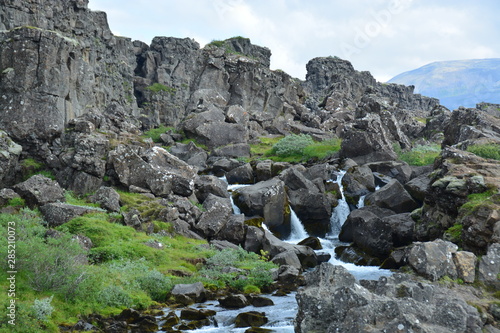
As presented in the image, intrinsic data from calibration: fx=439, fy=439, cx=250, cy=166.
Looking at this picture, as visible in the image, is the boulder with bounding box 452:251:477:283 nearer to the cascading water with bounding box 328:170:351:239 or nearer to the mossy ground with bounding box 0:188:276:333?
the mossy ground with bounding box 0:188:276:333

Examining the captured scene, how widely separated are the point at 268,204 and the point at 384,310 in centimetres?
2646

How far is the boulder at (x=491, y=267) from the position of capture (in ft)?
63.3

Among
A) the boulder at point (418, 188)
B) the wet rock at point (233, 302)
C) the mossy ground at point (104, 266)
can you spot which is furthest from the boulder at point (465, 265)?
the boulder at point (418, 188)

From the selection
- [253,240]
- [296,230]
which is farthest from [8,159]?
[296,230]

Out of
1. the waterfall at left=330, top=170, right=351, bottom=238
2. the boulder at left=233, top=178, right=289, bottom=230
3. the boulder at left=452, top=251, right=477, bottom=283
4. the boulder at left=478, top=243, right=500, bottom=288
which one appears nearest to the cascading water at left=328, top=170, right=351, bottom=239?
the waterfall at left=330, top=170, right=351, bottom=238

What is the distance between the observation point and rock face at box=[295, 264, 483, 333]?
11.1 m

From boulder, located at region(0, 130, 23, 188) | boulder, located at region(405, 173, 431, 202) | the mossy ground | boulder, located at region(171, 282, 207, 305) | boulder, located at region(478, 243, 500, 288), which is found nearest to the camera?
the mossy ground

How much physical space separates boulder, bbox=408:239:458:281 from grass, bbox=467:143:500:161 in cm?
2067

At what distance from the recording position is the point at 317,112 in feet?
334

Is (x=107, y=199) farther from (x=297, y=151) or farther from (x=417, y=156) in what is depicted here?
(x=417, y=156)

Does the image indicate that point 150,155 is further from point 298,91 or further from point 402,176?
point 298,91

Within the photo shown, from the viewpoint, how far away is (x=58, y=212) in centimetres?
2814

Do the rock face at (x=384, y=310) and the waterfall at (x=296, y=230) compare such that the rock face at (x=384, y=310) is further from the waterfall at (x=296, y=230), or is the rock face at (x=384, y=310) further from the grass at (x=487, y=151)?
the grass at (x=487, y=151)

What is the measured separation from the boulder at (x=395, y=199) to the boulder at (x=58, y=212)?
959 inches
